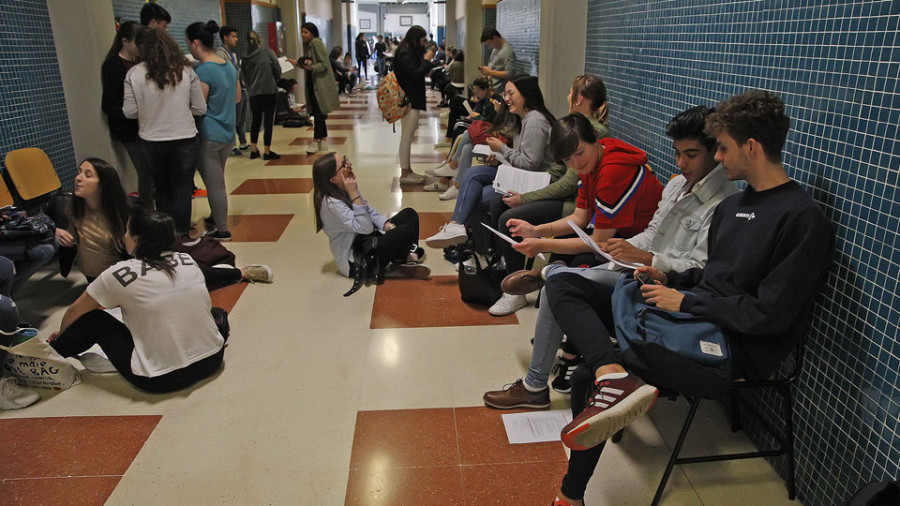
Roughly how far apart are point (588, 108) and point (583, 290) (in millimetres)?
1812

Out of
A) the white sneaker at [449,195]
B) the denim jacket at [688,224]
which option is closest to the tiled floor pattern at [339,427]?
the denim jacket at [688,224]

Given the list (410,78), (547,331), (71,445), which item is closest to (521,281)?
(547,331)

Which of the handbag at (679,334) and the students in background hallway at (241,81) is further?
the students in background hallway at (241,81)

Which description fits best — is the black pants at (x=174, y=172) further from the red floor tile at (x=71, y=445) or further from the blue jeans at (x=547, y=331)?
the blue jeans at (x=547, y=331)

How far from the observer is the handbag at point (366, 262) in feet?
12.5

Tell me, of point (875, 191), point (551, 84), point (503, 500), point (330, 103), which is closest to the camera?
point (875, 191)

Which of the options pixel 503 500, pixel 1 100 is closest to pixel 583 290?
pixel 503 500

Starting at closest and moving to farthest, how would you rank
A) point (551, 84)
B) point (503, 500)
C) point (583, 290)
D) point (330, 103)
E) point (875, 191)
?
point (875, 191) → point (503, 500) → point (583, 290) → point (551, 84) → point (330, 103)

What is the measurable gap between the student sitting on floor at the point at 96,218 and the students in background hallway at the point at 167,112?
96 centimetres

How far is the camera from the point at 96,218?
3238mm

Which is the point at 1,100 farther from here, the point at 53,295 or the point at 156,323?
the point at 156,323

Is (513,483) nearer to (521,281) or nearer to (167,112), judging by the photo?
(521,281)

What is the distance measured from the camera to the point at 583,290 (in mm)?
2182

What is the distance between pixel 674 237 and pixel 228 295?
258 cm
